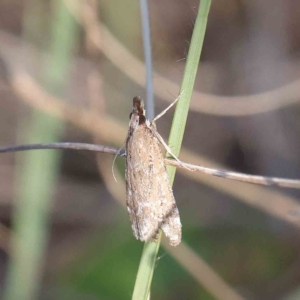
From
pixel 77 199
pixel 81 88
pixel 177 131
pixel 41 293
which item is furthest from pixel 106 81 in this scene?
pixel 177 131

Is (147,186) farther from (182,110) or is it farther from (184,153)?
(184,153)

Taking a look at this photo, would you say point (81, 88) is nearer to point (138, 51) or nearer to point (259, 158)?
point (138, 51)

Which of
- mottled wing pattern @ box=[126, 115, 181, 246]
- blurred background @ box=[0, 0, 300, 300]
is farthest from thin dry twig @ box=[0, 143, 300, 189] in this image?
blurred background @ box=[0, 0, 300, 300]

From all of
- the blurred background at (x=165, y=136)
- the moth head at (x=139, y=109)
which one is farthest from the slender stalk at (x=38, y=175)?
the moth head at (x=139, y=109)

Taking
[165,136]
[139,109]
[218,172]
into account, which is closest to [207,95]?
[165,136]

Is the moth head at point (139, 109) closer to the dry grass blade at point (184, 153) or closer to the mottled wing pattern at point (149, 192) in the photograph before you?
the mottled wing pattern at point (149, 192)

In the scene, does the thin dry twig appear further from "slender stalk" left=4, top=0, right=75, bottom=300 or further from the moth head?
"slender stalk" left=4, top=0, right=75, bottom=300
